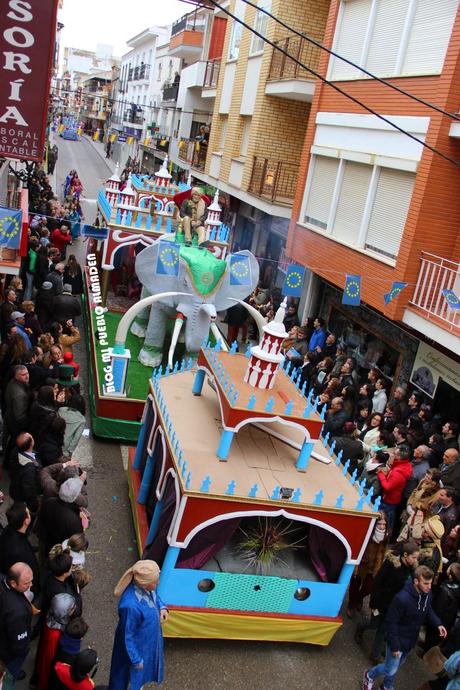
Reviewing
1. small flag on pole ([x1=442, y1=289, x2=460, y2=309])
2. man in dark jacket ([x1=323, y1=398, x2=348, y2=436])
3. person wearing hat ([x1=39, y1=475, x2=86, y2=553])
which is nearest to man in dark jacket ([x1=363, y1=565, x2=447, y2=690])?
person wearing hat ([x1=39, y1=475, x2=86, y2=553])

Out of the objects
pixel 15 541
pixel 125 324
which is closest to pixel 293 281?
pixel 125 324

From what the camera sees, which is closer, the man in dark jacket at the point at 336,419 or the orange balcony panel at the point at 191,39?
the man in dark jacket at the point at 336,419

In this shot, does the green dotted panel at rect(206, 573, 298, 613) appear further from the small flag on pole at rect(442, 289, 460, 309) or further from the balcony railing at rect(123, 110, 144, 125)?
the balcony railing at rect(123, 110, 144, 125)

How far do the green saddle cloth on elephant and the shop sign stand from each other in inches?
153

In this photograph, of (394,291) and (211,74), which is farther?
(211,74)

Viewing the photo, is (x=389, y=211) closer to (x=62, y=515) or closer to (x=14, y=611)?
(x=62, y=515)

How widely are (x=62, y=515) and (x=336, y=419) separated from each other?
508 centimetres

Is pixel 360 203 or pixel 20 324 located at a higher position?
pixel 360 203

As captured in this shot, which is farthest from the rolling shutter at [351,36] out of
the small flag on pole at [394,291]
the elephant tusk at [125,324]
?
the elephant tusk at [125,324]

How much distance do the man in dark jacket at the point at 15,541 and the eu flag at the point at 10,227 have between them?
19.7 ft

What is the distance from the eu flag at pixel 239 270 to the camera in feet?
41.0

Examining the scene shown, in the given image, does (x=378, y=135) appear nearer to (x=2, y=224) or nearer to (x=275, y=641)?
(x=2, y=224)

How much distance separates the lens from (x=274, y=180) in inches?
715

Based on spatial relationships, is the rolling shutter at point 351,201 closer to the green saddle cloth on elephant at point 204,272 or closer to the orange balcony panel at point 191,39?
the green saddle cloth on elephant at point 204,272
